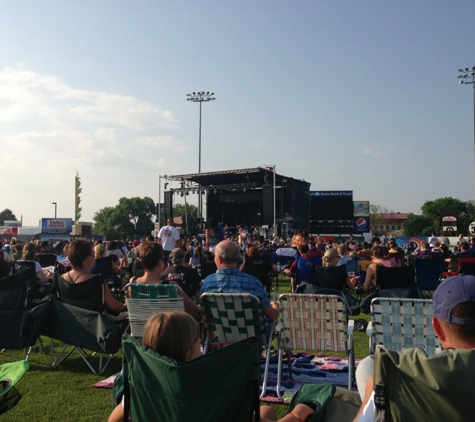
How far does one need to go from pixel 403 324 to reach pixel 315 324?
0.78 metres

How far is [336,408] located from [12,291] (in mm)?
4278

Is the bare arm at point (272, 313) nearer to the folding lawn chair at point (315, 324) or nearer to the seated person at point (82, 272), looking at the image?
the folding lawn chair at point (315, 324)

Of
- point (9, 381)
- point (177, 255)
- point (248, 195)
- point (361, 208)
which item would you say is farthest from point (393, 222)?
point (9, 381)

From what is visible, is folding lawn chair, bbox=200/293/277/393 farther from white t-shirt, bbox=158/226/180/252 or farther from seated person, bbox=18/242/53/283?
white t-shirt, bbox=158/226/180/252

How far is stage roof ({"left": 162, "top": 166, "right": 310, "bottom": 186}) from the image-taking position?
2841cm

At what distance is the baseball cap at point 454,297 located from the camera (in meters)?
1.85

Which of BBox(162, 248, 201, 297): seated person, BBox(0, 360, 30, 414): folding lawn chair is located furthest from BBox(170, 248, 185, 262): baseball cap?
BBox(0, 360, 30, 414): folding lawn chair

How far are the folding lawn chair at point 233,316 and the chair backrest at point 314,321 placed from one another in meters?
0.31

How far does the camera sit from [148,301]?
4465mm

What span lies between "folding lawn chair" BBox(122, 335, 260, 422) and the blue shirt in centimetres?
231

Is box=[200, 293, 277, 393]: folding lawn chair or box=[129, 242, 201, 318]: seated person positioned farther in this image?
box=[129, 242, 201, 318]: seated person

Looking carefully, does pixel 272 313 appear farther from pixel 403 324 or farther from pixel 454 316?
pixel 454 316

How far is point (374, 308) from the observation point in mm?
4133

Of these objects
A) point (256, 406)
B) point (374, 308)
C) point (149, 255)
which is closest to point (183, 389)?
point (256, 406)
